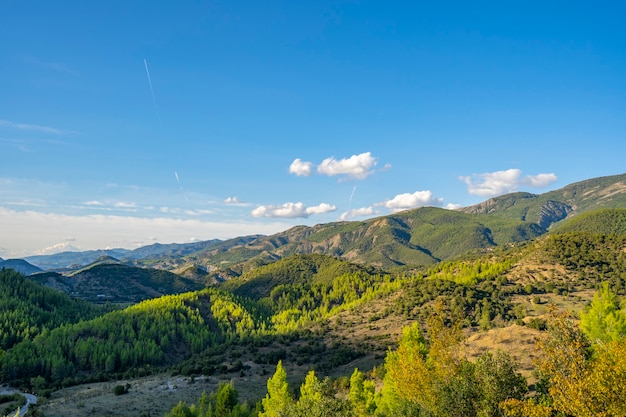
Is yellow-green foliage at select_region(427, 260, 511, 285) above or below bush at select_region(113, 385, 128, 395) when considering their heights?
above

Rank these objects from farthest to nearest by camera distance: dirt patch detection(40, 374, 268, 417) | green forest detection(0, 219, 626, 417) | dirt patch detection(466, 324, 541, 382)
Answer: dirt patch detection(466, 324, 541, 382) < dirt patch detection(40, 374, 268, 417) < green forest detection(0, 219, 626, 417)

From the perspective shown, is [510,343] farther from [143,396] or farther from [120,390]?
[120,390]

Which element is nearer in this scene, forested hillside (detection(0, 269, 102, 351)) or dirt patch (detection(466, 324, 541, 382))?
dirt patch (detection(466, 324, 541, 382))

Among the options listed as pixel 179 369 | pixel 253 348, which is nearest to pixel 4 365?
pixel 179 369

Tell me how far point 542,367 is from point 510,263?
513ft

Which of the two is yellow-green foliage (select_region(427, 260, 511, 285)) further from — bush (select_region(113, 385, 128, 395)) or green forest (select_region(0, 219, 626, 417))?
bush (select_region(113, 385, 128, 395))

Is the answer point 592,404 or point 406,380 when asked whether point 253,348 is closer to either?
point 406,380

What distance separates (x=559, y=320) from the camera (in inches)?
863

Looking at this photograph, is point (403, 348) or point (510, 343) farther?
point (510, 343)

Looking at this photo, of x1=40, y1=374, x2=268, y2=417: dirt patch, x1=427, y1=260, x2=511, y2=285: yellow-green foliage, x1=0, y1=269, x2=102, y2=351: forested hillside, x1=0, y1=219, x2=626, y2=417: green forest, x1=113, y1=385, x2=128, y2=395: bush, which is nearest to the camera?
x1=0, y1=219, x2=626, y2=417: green forest

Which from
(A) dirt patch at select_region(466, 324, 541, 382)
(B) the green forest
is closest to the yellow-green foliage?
(B) the green forest

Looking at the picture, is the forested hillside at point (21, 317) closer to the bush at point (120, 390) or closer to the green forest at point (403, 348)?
the green forest at point (403, 348)

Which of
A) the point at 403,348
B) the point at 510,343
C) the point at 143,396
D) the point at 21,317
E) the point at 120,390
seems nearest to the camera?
the point at 403,348

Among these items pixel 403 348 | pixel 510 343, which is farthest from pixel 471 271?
pixel 403 348
